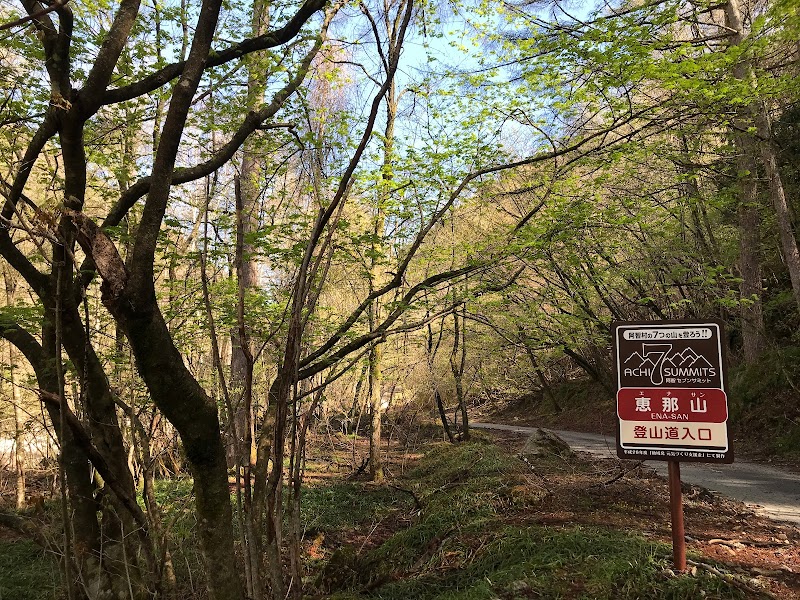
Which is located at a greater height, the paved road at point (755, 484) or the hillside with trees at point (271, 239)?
the hillside with trees at point (271, 239)

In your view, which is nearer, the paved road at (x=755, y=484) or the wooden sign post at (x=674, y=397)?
the wooden sign post at (x=674, y=397)

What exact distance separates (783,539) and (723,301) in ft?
16.2

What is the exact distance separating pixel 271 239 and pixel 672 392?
438cm

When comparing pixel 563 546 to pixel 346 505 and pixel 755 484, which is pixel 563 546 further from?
pixel 346 505

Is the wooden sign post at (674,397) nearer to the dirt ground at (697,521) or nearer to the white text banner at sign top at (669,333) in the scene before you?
the white text banner at sign top at (669,333)

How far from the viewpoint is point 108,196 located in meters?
5.60

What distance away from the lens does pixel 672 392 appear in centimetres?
367

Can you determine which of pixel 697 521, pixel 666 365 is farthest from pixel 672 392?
pixel 697 521

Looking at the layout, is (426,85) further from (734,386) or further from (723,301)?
(734,386)

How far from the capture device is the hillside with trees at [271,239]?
8.05 feet

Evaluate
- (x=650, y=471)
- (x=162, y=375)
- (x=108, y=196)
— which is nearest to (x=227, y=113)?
(x=108, y=196)

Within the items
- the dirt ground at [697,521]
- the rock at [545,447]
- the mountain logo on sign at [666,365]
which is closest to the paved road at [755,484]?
the dirt ground at [697,521]

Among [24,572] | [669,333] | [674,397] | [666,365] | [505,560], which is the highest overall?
[669,333]

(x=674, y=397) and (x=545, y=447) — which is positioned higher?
(x=674, y=397)
